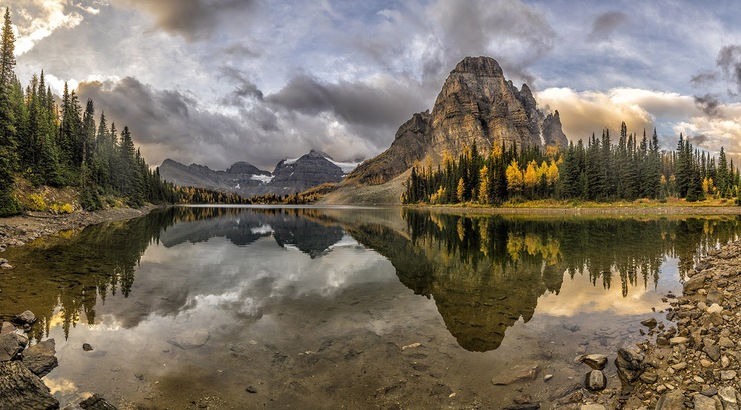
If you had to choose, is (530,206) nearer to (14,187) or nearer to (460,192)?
(460,192)

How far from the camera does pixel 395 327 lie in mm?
14188

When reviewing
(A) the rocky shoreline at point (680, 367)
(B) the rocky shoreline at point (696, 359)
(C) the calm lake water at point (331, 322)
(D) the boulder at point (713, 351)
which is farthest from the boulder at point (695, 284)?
(D) the boulder at point (713, 351)

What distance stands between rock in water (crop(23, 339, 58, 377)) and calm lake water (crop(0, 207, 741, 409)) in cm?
35

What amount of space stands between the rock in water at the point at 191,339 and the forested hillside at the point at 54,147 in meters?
48.4

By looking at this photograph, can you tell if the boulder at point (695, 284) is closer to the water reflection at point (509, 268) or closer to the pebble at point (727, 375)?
the water reflection at point (509, 268)

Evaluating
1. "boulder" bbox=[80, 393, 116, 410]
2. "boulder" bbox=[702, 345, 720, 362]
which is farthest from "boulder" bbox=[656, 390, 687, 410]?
"boulder" bbox=[80, 393, 116, 410]

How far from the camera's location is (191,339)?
12.9 meters

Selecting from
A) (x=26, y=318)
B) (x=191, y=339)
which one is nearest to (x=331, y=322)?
(x=191, y=339)

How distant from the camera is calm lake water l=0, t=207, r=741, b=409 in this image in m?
9.53

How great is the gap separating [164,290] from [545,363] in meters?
19.4

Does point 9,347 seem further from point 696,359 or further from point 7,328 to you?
point 696,359

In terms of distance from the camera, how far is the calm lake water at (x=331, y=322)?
953cm

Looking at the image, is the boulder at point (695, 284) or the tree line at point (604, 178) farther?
the tree line at point (604, 178)

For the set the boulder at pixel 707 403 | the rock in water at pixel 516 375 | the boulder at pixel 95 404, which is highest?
the boulder at pixel 707 403
